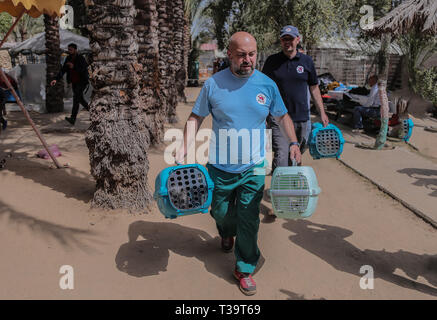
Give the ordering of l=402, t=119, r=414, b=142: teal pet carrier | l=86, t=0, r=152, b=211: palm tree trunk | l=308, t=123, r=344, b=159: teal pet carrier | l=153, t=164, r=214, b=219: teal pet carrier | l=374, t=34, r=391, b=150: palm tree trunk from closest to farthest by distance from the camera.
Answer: l=153, t=164, r=214, b=219: teal pet carrier → l=308, t=123, r=344, b=159: teal pet carrier → l=86, t=0, r=152, b=211: palm tree trunk → l=402, t=119, r=414, b=142: teal pet carrier → l=374, t=34, r=391, b=150: palm tree trunk

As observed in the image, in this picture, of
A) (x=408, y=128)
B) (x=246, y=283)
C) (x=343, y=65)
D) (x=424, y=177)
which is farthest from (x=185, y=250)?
(x=343, y=65)

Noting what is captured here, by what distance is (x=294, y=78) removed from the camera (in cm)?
447

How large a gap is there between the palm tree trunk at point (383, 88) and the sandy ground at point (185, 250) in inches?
132

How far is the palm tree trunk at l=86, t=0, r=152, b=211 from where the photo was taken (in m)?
4.37

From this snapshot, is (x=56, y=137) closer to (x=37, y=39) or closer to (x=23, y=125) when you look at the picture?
(x=23, y=125)

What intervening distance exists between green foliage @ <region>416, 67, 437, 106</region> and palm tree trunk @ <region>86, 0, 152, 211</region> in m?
10.3

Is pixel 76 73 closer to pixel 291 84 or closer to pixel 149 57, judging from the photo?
pixel 149 57

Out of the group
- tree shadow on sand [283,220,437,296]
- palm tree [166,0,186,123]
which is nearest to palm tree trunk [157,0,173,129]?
palm tree [166,0,186,123]

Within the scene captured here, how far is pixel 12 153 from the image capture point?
662 cm

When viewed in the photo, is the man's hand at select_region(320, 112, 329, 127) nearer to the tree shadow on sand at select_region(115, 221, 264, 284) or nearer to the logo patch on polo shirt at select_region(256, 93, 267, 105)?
the logo patch on polo shirt at select_region(256, 93, 267, 105)

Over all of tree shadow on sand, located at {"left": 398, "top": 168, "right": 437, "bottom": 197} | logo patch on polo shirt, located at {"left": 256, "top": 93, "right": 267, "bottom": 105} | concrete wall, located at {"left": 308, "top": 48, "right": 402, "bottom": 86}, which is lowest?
tree shadow on sand, located at {"left": 398, "top": 168, "right": 437, "bottom": 197}

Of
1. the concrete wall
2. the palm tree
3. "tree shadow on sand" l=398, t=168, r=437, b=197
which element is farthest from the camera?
the concrete wall

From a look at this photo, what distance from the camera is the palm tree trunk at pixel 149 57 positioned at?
6867 mm

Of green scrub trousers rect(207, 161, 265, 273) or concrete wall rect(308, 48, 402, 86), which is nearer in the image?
green scrub trousers rect(207, 161, 265, 273)
